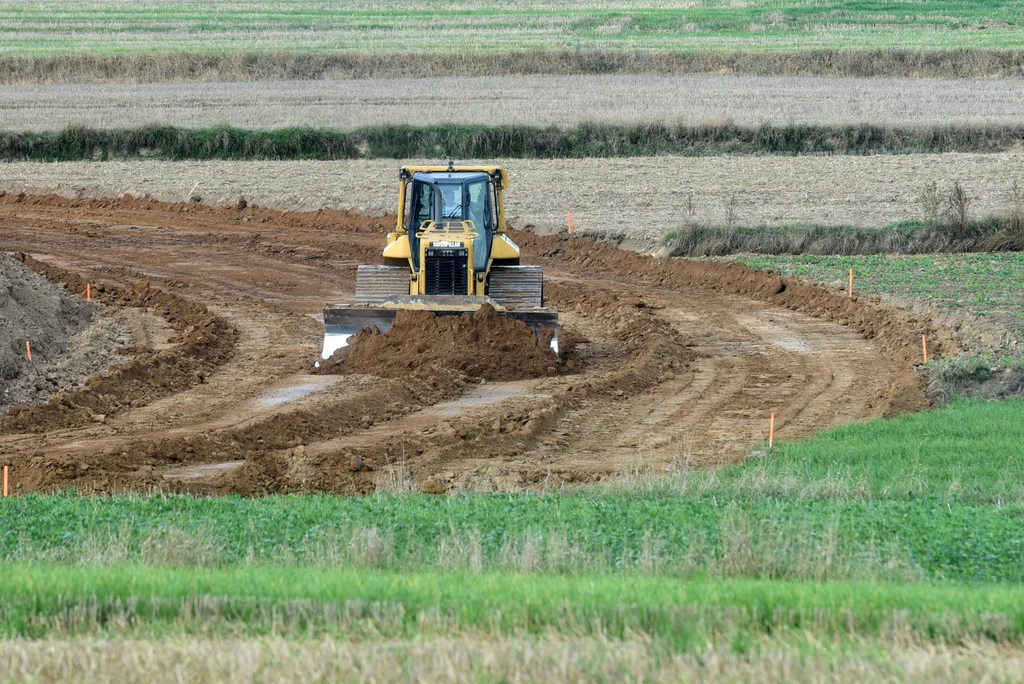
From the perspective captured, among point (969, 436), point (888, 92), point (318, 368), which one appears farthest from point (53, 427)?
point (888, 92)

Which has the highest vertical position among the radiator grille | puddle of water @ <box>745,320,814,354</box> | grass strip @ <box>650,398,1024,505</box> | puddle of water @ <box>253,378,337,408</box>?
the radiator grille

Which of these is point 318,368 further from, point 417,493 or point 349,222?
point 349,222

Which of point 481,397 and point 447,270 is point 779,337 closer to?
point 447,270

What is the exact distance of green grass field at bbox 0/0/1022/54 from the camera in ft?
189

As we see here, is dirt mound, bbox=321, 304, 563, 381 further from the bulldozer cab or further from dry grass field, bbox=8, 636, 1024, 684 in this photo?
dry grass field, bbox=8, 636, 1024, 684

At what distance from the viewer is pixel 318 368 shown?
56.4 feet

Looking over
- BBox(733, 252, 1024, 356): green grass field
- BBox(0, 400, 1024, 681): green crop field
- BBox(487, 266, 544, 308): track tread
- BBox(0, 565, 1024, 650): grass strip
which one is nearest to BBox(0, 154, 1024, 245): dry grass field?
BBox(733, 252, 1024, 356): green grass field

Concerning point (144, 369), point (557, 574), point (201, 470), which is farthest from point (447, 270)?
point (557, 574)

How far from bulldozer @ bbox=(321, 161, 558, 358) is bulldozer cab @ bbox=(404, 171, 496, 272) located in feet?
0.05

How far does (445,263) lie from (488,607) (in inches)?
443

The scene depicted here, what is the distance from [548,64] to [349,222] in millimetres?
25932

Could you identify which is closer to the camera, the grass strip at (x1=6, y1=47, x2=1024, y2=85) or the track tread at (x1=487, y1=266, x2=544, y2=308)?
the track tread at (x1=487, y1=266, x2=544, y2=308)

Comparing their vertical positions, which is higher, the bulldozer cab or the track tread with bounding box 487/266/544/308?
the bulldozer cab

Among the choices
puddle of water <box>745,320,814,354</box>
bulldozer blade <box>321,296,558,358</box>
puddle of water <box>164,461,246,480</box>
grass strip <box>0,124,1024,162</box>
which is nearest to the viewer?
puddle of water <box>164,461,246,480</box>
